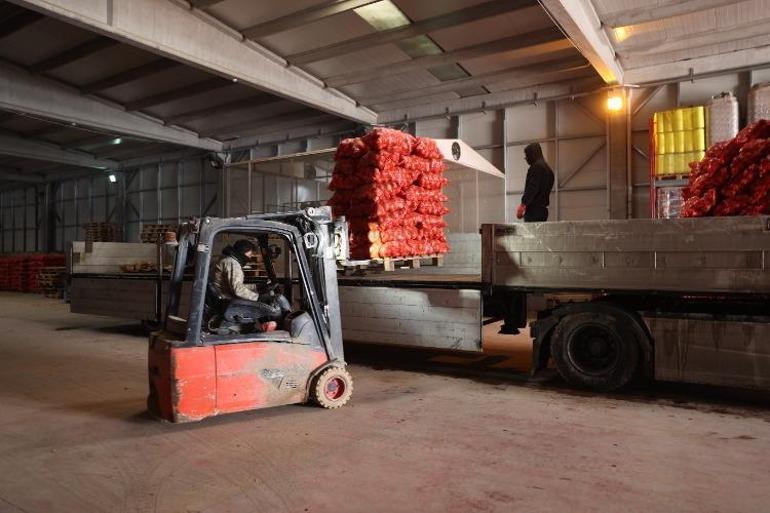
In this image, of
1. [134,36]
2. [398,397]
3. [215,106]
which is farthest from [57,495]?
[215,106]

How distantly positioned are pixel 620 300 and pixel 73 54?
13.9m

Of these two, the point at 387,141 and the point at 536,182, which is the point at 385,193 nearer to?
the point at 387,141

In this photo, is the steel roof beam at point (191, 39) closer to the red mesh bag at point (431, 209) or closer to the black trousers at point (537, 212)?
the red mesh bag at point (431, 209)

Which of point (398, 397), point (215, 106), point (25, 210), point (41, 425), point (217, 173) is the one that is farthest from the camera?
point (25, 210)

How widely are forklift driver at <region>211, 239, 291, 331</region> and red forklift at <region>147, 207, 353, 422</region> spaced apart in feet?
0.32

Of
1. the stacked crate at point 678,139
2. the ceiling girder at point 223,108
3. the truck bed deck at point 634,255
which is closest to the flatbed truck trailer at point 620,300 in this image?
the truck bed deck at point 634,255

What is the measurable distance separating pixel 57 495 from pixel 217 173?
754 inches

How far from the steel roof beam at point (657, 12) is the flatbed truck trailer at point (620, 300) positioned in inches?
265

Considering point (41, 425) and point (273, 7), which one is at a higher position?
point (273, 7)

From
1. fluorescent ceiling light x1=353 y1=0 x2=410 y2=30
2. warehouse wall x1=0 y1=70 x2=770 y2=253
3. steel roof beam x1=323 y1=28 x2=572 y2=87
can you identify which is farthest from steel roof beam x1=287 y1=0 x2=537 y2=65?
warehouse wall x1=0 y1=70 x2=770 y2=253

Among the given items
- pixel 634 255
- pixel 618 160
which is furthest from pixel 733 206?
pixel 618 160

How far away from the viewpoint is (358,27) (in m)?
12.2

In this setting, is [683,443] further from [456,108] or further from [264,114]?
[264,114]

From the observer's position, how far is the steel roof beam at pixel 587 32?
941 centimetres
